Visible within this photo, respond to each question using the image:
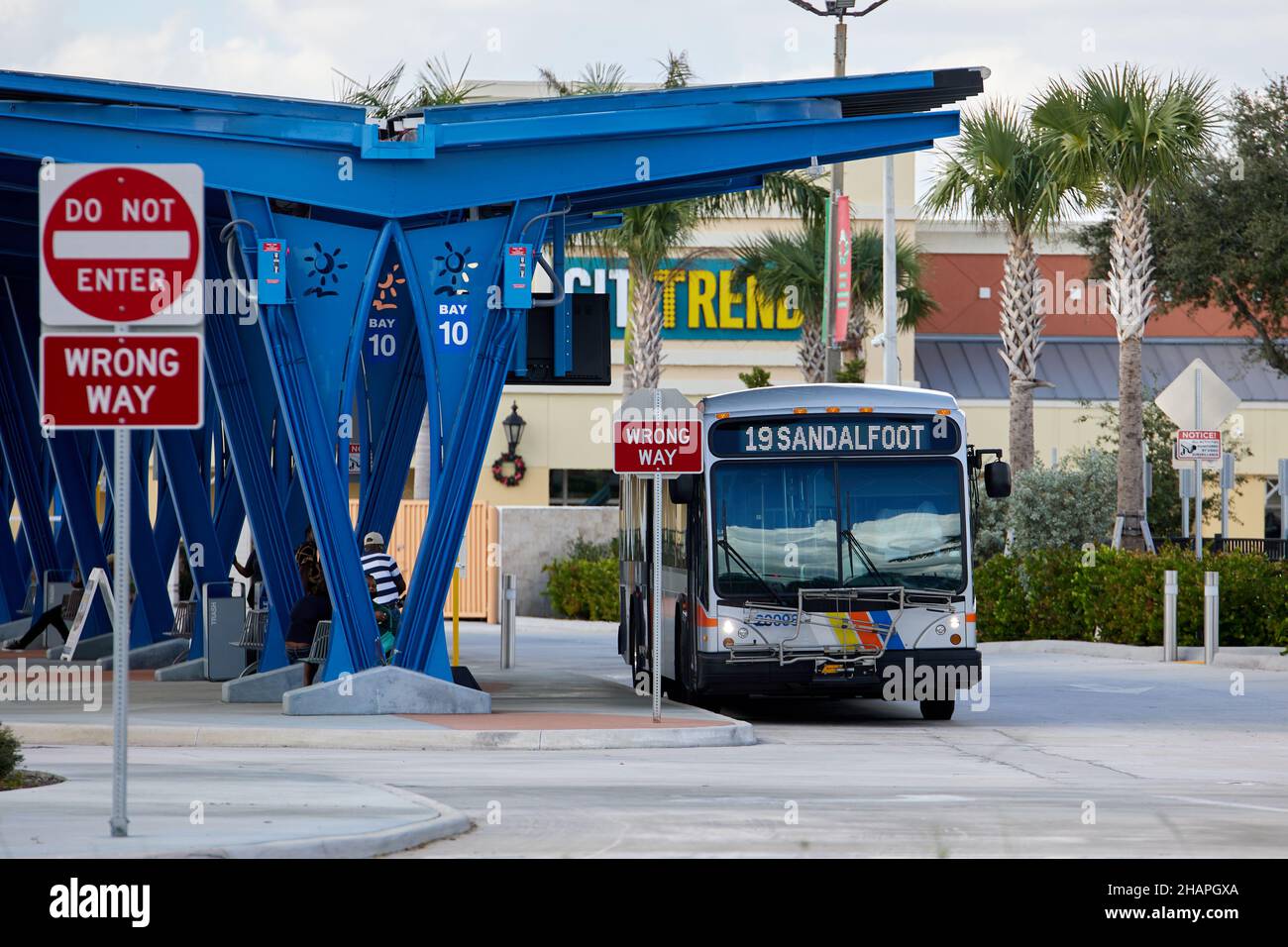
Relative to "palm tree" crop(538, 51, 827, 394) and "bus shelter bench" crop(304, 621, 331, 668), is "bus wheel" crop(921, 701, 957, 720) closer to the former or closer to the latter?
"bus shelter bench" crop(304, 621, 331, 668)

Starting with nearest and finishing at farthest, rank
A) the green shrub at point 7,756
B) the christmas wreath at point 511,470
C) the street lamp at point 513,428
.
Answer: the green shrub at point 7,756
the street lamp at point 513,428
the christmas wreath at point 511,470

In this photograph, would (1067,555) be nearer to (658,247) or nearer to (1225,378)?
(658,247)

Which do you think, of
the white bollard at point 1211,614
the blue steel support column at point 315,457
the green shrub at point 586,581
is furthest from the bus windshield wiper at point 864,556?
the green shrub at point 586,581

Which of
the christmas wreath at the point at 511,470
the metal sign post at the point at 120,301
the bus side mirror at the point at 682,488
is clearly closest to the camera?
the metal sign post at the point at 120,301

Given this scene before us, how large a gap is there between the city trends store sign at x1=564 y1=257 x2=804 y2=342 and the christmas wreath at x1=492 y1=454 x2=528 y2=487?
431 centimetres

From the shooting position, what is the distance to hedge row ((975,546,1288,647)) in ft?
91.3

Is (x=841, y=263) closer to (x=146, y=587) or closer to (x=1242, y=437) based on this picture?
(x=146, y=587)

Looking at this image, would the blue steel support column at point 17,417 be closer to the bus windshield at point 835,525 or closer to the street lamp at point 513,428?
the bus windshield at point 835,525

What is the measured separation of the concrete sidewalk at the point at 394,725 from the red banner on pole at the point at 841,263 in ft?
41.1

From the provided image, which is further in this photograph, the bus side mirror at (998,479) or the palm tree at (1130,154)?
the palm tree at (1130,154)

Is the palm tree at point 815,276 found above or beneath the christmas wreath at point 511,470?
above

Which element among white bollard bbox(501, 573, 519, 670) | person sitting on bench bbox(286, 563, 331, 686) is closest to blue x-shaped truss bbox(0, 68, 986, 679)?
person sitting on bench bbox(286, 563, 331, 686)

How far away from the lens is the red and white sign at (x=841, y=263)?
32469mm
